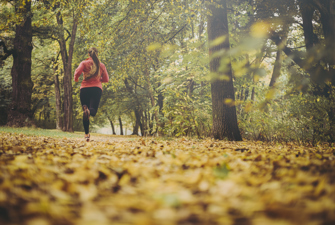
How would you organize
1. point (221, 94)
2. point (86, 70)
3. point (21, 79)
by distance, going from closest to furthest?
1. point (86, 70)
2. point (221, 94)
3. point (21, 79)

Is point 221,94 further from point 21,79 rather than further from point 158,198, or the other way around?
point 21,79

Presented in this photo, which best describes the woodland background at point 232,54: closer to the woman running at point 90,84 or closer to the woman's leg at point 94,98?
the woman running at point 90,84

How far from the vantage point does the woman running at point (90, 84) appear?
4.77 metres

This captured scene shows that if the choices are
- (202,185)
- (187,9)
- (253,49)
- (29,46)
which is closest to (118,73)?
(187,9)

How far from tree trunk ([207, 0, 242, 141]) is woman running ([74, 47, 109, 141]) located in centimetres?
321

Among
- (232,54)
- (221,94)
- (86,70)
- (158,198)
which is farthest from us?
(221,94)

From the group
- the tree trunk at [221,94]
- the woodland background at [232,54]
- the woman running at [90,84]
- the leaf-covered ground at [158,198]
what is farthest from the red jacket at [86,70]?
the leaf-covered ground at [158,198]

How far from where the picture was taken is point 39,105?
79.4 ft

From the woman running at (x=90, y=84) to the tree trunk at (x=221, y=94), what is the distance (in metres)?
3.21

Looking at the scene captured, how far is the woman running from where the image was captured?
477cm

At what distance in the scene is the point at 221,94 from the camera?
586cm

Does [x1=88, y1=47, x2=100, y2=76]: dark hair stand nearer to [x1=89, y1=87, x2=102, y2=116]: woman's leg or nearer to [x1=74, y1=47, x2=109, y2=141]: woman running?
[x1=74, y1=47, x2=109, y2=141]: woman running

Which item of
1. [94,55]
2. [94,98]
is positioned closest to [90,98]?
[94,98]

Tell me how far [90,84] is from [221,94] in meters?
3.64
